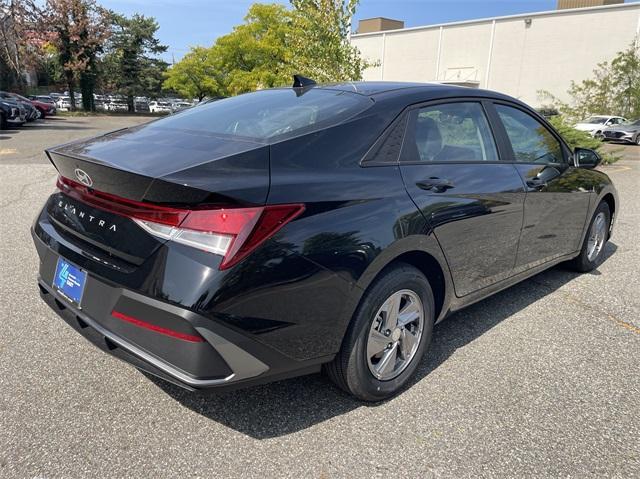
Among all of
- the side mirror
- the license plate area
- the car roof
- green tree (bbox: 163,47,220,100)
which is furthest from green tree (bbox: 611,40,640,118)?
the license plate area

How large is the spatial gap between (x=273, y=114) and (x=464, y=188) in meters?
1.18

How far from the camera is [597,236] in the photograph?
485 centimetres

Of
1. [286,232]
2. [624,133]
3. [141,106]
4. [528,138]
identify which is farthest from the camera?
[141,106]

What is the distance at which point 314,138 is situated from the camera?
7.56ft

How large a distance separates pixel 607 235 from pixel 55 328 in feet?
16.7

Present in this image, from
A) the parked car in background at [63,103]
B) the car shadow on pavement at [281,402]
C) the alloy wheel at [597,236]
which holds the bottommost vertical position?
the parked car in background at [63,103]

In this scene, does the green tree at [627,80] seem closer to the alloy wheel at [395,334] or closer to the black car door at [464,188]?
the black car door at [464,188]

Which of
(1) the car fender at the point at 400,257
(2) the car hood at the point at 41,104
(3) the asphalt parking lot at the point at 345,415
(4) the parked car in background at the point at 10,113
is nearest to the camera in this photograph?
(3) the asphalt parking lot at the point at 345,415

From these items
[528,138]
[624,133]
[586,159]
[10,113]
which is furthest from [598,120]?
[10,113]

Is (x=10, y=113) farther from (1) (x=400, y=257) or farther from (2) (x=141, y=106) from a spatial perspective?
(2) (x=141, y=106)

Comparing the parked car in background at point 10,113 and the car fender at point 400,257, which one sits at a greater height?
the car fender at point 400,257

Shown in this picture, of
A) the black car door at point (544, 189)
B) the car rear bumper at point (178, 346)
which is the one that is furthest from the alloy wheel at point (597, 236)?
the car rear bumper at point (178, 346)

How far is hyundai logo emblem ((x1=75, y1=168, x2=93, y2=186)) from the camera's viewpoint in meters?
2.20

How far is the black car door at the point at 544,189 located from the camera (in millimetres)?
3488
